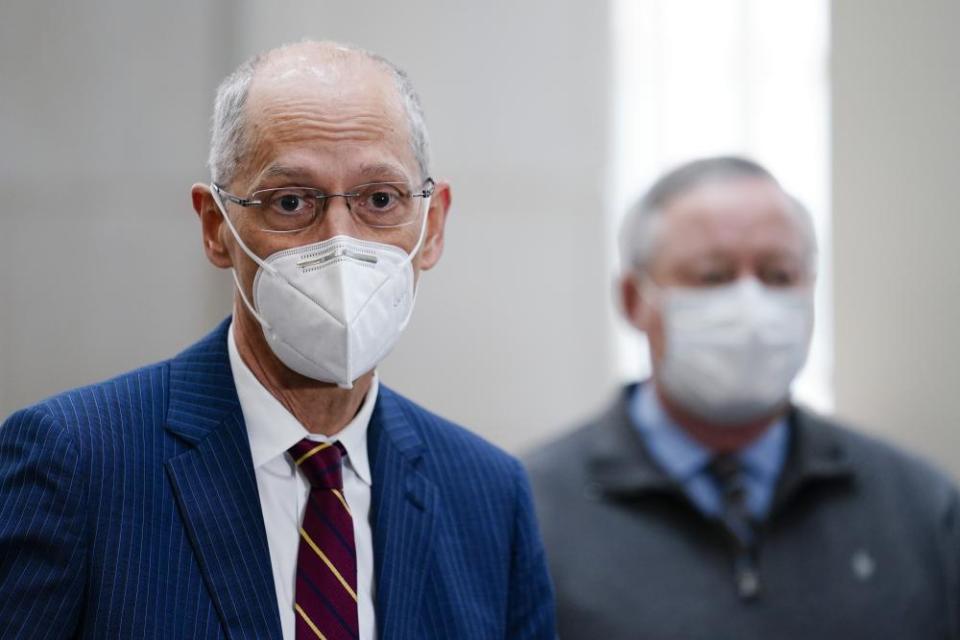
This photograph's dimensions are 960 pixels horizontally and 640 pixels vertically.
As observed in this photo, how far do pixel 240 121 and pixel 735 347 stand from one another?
170cm

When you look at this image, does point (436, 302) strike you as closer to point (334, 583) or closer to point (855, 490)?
point (855, 490)

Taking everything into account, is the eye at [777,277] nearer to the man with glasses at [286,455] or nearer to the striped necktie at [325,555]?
the man with glasses at [286,455]

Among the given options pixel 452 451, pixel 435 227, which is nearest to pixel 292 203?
pixel 435 227

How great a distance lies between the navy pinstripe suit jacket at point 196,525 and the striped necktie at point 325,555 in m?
0.05

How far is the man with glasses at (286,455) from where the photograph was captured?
5.00ft

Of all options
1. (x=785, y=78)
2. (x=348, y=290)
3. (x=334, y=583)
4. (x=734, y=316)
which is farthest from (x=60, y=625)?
(x=785, y=78)

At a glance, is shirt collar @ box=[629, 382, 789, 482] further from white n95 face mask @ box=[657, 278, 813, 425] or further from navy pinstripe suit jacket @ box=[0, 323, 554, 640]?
navy pinstripe suit jacket @ box=[0, 323, 554, 640]

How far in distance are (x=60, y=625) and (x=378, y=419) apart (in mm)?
577

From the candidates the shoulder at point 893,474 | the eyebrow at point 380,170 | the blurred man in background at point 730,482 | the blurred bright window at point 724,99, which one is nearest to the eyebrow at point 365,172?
the eyebrow at point 380,170

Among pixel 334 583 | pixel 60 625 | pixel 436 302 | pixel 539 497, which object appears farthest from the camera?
pixel 436 302

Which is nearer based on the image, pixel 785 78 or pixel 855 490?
pixel 855 490

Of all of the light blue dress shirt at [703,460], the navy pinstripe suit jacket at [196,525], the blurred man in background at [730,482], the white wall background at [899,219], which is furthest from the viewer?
the white wall background at [899,219]

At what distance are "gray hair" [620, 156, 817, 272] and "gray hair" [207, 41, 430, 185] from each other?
141 centimetres

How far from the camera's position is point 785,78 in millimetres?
4621
